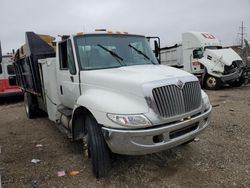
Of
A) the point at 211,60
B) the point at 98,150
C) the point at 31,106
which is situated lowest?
the point at 31,106

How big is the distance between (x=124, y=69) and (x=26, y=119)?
579cm

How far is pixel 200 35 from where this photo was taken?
16.6 m

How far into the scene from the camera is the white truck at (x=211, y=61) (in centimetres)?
1488

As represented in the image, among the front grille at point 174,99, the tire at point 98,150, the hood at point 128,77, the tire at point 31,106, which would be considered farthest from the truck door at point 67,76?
the tire at point 31,106

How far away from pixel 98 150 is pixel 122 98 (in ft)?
2.78

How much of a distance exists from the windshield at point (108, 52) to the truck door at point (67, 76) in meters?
0.20

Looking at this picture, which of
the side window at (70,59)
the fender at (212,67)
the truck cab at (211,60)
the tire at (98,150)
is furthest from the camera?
the fender at (212,67)

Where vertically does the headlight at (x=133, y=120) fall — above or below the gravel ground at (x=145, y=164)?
above

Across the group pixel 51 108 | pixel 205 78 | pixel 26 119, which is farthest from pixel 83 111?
pixel 205 78

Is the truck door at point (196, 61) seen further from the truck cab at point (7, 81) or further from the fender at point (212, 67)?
the truck cab at point (7, 81)

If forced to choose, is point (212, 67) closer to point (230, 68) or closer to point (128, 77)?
point (230, 68)

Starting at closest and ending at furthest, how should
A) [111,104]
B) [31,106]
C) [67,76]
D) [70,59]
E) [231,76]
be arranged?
[111,104]
[70,59]
[67,76]
[31,106]
[231,76]

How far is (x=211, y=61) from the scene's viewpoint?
15531 mm

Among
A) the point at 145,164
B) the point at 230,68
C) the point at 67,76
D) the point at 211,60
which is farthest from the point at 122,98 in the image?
the point at 211,60
